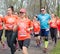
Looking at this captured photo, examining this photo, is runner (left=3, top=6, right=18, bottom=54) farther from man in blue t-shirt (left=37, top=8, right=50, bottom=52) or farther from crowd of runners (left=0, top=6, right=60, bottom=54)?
man in blue t-shirt (left=37, top=8, right=50, bottom=52)

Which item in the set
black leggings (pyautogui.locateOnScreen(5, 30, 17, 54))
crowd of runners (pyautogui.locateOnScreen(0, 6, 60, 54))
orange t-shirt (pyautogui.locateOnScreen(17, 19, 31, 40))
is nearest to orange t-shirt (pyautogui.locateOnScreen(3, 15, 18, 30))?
crowd of runners (pyautogui.locateOnScreen(0, 6, 60, 54))

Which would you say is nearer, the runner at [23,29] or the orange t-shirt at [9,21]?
the runner at [23,29]

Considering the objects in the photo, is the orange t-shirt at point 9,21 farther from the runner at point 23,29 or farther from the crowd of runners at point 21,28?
the runner at point 23,29

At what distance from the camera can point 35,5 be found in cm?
7169

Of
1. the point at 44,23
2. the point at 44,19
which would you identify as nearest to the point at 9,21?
the point at 44,19

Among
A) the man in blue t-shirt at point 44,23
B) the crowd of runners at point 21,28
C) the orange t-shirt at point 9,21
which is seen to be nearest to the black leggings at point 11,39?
the crowd of runners at point 21,28

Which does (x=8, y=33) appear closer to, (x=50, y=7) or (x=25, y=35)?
(x=25, y=35)

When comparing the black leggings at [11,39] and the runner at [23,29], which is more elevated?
the runner at [23,29]

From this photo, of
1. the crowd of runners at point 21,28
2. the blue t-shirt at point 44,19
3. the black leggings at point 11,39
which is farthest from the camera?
the blue t-shirt at point 44,19

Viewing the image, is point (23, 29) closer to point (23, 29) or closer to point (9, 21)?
point (23, 29)

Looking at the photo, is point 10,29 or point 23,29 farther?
point 10,29

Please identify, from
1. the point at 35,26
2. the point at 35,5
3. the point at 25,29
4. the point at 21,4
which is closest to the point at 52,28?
the point at 35,26

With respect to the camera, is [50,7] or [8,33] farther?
[50,7]

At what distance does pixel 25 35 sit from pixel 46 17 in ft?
14.5
